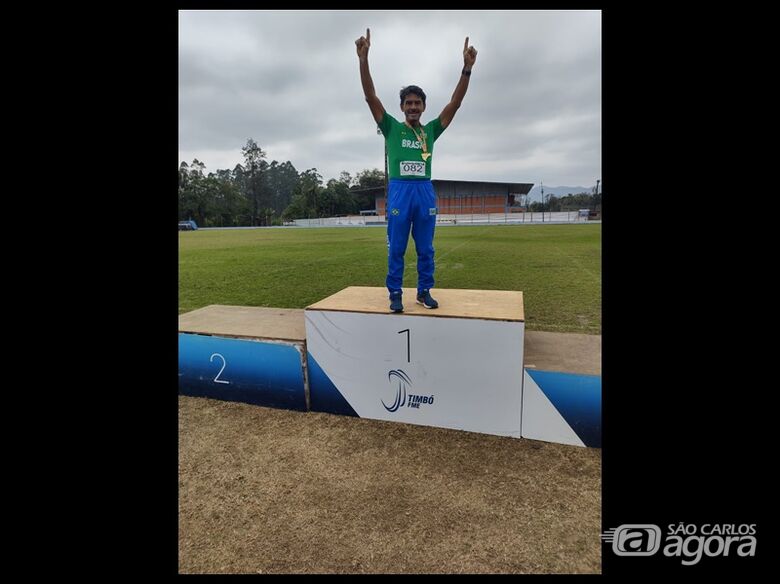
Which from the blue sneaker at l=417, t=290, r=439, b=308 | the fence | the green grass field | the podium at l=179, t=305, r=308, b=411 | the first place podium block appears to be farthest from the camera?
the fence

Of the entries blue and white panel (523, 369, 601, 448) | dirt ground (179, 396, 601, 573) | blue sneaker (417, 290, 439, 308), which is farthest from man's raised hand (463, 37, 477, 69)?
dirt ground (179, 396, 601, 573)

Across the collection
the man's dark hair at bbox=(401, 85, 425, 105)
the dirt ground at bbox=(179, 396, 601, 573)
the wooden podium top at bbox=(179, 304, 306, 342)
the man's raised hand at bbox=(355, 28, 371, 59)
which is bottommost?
the dirt ground at bbox=(179, 396, 601, 573)

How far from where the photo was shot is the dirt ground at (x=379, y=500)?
1.81 m

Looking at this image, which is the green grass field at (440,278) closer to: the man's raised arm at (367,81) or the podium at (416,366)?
the podium at (416,366)

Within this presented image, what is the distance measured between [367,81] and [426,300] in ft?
5.65

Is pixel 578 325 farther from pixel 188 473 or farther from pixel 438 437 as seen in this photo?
pixel 188 473

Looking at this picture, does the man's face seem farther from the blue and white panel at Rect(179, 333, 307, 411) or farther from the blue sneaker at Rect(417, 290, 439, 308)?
the blue and white panel at Rect(179, 333, 307, 411)

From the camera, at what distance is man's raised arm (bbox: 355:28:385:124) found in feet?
9.27

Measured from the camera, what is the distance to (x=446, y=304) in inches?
127

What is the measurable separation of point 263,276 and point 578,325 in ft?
23.3

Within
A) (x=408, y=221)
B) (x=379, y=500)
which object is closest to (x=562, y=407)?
(x=379, y=500)

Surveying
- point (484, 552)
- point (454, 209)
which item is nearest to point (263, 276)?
point (484, 552)

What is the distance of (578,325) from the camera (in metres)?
5.11
